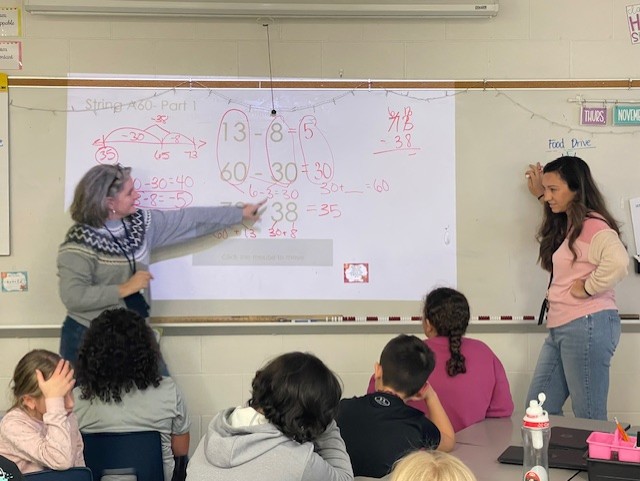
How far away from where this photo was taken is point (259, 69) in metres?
3.70

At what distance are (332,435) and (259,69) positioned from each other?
2.17 m

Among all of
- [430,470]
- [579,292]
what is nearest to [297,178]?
[579,292]

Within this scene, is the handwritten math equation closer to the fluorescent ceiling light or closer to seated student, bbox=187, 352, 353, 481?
the fluorescent ceiling light

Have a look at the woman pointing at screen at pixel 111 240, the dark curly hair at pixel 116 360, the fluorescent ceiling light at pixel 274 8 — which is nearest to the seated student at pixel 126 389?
the dark curly hair at pixel 116 360

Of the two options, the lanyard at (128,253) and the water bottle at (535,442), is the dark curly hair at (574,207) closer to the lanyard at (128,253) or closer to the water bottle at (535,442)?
the water bottle at (535,442)

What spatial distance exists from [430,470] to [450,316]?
59.1 inches

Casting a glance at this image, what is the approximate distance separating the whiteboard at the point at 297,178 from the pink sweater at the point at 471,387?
0.99 metres

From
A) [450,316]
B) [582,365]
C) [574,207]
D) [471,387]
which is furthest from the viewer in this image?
[574,207]

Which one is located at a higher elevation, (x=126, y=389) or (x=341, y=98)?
(x=341, y=98)

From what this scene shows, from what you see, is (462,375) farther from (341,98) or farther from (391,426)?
(341,98)

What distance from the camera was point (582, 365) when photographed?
3.31m

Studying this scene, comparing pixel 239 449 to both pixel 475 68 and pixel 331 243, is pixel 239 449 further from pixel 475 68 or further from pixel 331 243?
pixel 475 68

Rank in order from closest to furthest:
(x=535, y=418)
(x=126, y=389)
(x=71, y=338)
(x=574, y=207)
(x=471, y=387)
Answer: (x=535, y=418), (x=126, y=389), (x=471, y=387), (x=574, y=207), (x=71, y=338)

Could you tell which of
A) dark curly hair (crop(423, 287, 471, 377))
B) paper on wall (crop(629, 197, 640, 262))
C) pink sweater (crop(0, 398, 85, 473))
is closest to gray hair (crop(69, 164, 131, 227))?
pink sweater (crop(0, 398, 85, 473))
